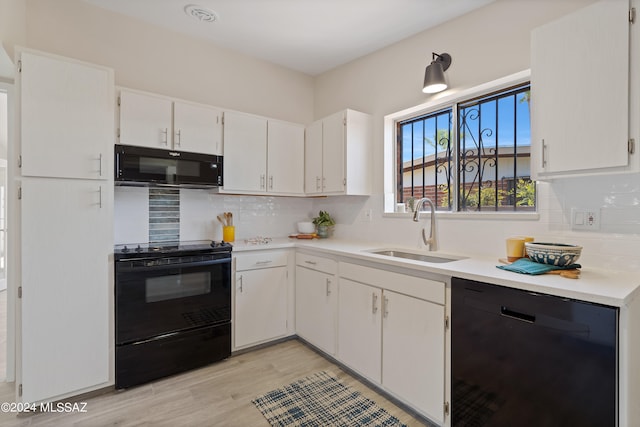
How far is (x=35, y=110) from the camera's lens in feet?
6.15

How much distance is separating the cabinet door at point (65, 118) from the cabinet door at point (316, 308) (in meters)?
1.73

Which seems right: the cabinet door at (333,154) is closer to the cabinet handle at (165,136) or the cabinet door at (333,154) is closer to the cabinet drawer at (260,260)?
the cabinet drawer at (260,260)

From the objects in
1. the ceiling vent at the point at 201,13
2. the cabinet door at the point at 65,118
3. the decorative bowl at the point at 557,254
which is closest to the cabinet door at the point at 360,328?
the decorative bowl at the point at 557,254

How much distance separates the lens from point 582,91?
4.94 feet

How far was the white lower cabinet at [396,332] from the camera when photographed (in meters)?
1.75

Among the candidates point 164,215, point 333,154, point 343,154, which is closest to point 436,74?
point 343,154

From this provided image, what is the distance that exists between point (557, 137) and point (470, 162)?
2.79 feet

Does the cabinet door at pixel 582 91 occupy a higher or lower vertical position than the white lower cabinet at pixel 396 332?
higher

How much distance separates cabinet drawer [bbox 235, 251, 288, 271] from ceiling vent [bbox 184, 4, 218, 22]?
200 cm

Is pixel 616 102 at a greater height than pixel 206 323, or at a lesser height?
greater

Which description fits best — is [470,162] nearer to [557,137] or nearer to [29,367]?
[557,137]

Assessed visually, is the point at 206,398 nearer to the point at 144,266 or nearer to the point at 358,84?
the point at 144,266

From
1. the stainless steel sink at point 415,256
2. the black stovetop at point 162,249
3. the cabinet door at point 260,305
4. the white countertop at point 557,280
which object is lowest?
the cabinet door at point 260,305

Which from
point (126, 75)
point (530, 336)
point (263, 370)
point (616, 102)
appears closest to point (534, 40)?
point (616, 102)
